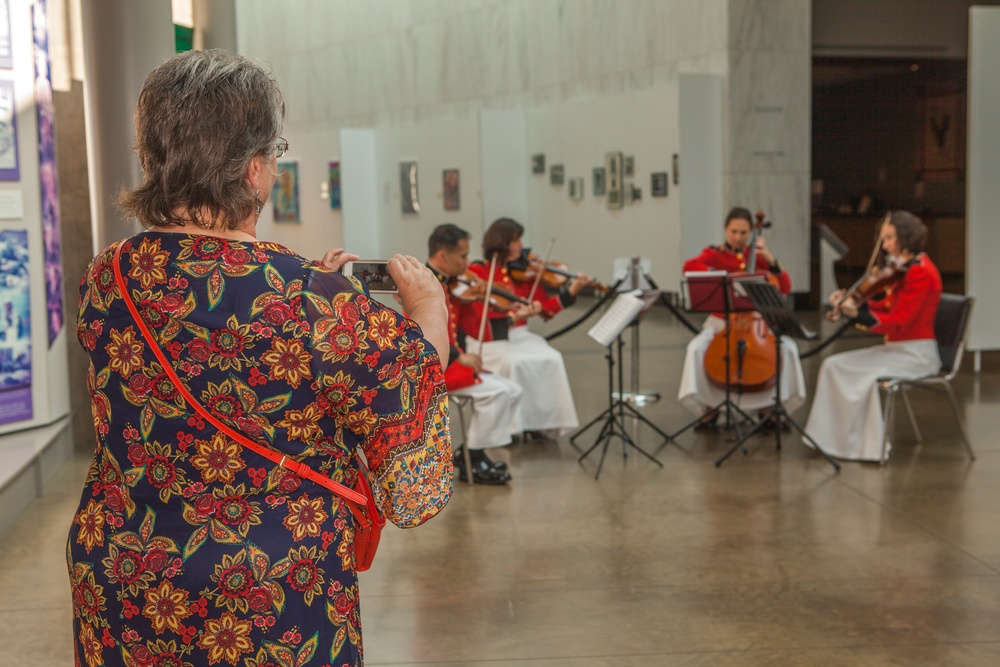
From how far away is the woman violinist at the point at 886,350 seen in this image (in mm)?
6367

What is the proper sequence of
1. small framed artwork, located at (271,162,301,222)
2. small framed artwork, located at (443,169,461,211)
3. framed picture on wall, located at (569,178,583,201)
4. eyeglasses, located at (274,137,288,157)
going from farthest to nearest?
1. small framed artwork, located at (271,162,301,222)
2. small framed artwork, located at (443,169,461,211)
3. framed picture on wall, located at (569,178,583,201)
4. eyeglasses, located at (274,137,288,157)

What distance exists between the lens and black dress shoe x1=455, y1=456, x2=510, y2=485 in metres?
6.12

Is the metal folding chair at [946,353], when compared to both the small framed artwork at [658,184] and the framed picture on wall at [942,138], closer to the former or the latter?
the small framed artwork at [658,184]

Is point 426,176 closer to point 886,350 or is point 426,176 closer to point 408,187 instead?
point 408,187

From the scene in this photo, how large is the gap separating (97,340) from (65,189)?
5661 millimetres

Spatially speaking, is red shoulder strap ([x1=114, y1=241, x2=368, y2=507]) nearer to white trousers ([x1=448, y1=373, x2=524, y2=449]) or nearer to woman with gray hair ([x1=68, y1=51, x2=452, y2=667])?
woman with gray hair ([x1=68, y1=51, x2=452, y2=667])

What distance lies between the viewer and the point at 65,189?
6.95 metres

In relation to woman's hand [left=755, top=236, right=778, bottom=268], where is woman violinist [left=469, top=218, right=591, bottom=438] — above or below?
below

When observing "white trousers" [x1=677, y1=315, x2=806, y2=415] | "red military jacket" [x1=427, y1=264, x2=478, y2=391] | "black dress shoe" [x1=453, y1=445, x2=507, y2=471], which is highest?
"red military jacket" [x1=427, y1=264, x2=478, y2=391]

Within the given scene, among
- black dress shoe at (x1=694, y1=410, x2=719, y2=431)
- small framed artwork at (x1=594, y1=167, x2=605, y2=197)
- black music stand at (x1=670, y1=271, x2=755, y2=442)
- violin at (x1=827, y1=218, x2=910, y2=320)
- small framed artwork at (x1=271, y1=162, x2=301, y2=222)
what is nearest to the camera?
violin at (x1=827, y1=218, x2=910, y2=320)

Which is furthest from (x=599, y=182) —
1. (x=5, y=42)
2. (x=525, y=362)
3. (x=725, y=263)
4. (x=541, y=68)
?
(x=5, y=42)

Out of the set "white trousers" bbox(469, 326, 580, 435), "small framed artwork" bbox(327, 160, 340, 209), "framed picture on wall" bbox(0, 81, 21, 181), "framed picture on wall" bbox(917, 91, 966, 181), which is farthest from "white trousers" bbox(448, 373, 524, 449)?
"small framed artwork" bbox(327, 160, 340, 209)

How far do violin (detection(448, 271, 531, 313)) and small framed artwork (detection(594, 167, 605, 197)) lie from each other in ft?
23.3

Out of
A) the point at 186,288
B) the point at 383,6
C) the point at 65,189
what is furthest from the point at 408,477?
the point at 383,6
